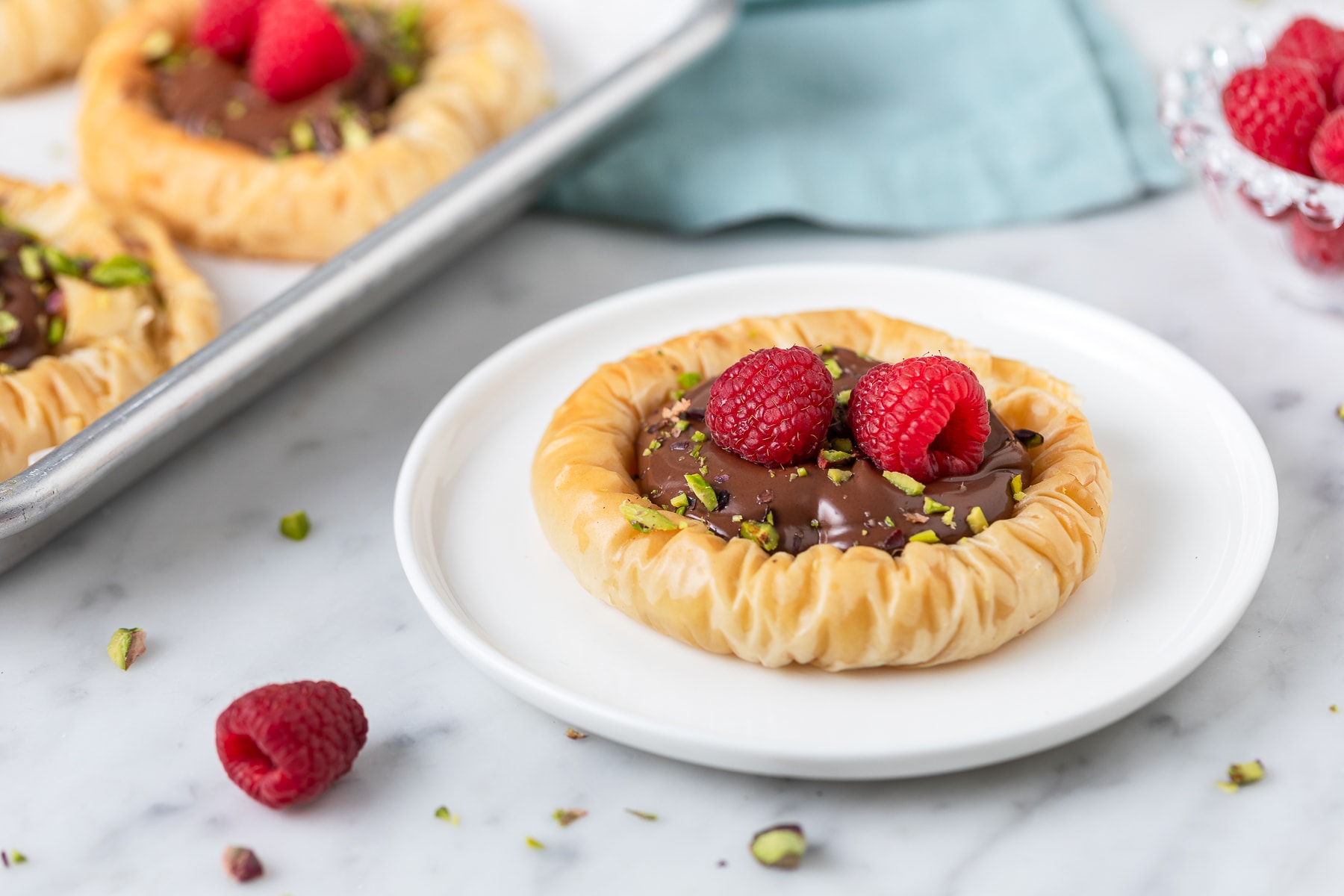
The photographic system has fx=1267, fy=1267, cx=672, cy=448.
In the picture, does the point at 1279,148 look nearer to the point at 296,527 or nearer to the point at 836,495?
the point at 836,495

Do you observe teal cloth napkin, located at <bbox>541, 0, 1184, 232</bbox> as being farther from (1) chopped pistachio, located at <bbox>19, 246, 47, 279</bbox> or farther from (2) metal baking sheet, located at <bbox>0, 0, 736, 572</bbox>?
(1) chopped pistachio, located at <bbox>19, 246, 47, 279</bbox>

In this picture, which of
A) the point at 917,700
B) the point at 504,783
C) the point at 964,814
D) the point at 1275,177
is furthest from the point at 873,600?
the point at 1275,177

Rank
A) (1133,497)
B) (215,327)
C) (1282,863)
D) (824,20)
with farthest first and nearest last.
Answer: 1. (824,20)
2. (215,327)
3. (1133,497)
4. (1282,863)

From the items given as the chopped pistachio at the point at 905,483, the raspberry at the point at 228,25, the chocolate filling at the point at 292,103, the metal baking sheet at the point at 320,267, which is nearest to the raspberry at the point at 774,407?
the chopped pistachio at the point at 905,483

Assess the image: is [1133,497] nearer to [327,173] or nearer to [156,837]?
[156,837]

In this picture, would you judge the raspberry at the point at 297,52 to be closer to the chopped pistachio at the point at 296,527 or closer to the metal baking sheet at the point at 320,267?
the metal baking sheet at the point at 320,267

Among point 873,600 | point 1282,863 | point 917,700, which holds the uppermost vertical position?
point 873,600
